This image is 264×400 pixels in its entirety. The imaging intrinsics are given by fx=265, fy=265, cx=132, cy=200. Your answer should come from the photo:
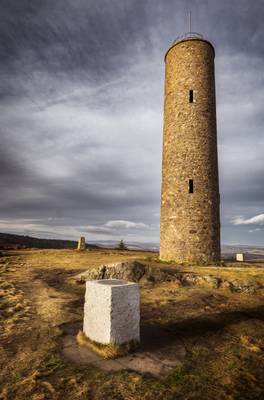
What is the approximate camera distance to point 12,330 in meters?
5.43

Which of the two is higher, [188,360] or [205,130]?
[205,130]

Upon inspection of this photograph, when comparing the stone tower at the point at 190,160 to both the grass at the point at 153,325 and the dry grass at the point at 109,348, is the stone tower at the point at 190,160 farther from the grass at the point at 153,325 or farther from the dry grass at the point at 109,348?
the dry grass at the point at 109,348

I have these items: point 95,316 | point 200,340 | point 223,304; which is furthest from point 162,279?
point 95,316

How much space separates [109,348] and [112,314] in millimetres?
539

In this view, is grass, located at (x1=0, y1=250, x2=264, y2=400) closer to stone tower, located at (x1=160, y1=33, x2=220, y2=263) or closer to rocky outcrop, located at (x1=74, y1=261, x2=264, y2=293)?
rocky outcrop, located at (x1=74, y1=261, x2=264, y2=293)

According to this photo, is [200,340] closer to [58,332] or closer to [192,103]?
[58,332]

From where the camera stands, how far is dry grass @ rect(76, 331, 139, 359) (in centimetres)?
442

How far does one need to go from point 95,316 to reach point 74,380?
50.3 inches

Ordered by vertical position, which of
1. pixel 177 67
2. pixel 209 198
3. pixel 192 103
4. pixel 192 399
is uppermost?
pixel 177 67

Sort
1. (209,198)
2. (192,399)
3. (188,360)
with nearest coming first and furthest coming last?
1. (192,399)
2. (188,360)
3. (209,198)

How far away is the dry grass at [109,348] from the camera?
442cm

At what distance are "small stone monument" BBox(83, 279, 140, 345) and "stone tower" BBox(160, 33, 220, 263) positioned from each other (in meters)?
10.4

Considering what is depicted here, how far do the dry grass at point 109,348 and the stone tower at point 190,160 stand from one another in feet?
34.7

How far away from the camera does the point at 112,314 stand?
464 cm
